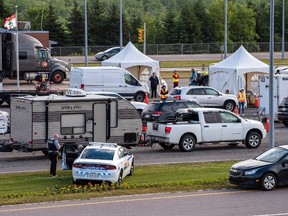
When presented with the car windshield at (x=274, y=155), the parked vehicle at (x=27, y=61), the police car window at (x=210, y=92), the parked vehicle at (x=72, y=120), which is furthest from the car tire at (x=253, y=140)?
the parked vehicle at (x=27, y=61)

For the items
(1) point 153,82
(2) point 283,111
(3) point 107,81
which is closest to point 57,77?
(1) point 153,82

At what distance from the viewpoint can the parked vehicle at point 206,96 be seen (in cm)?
4403

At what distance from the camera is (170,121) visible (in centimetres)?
3203

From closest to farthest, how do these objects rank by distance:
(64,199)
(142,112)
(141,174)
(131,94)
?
(64,199) → (141,174) → (142,112) → (131,94)

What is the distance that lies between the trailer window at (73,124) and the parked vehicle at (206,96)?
14663 mm

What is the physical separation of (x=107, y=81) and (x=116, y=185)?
22.4 metres

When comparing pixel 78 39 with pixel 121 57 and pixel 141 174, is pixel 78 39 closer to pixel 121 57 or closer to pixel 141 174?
pixel 121 57

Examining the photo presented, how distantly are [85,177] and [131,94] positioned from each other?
2334 cm

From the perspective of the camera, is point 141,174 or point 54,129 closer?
point 141,174

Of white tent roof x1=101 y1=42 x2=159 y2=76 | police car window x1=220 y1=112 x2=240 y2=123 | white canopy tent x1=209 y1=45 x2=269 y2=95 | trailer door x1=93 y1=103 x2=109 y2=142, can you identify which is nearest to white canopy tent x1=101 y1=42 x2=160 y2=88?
white tent roof x1=101 y1=42 x2=159 y2=76

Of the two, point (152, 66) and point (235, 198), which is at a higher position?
point (152, 66)

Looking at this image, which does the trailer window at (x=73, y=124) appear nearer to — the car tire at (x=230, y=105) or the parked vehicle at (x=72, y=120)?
the parked vehicle at (x=72, y=120)

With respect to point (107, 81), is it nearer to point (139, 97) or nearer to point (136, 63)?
point (139, 97)

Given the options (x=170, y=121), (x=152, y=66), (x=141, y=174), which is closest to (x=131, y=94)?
(x=152, y=66)
